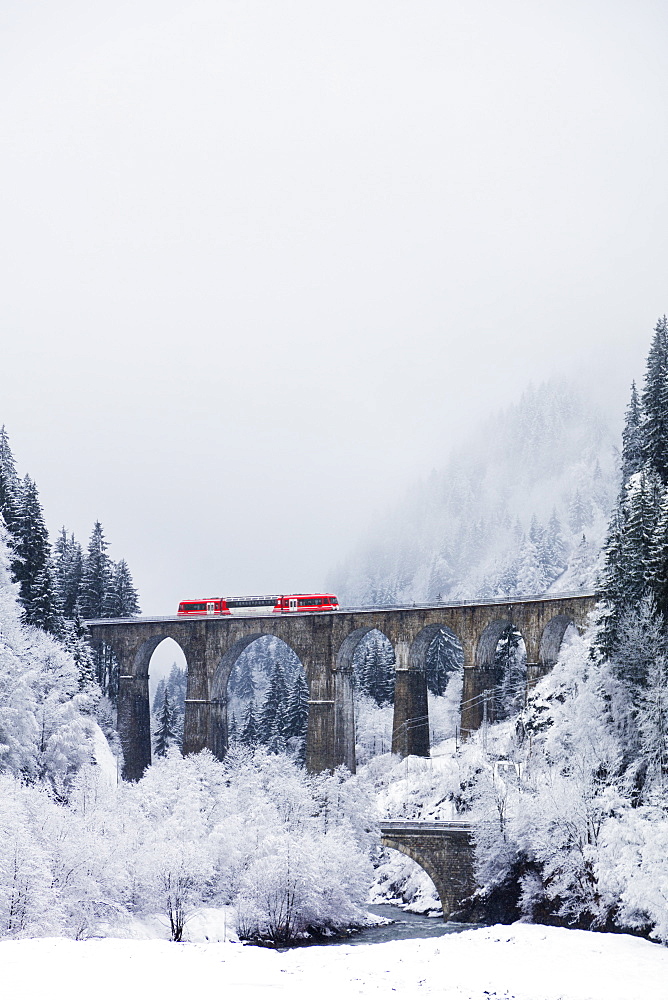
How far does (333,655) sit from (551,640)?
18710mm

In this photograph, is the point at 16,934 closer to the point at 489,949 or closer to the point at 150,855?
the point at 150,855

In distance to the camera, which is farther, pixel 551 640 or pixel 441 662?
pixel 441 662

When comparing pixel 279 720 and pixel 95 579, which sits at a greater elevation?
pixel 95 579

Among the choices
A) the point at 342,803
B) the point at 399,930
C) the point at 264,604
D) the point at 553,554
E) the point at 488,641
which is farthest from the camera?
the point at 553,554

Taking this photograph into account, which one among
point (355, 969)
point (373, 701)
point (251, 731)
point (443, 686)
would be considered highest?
point (443, 686)

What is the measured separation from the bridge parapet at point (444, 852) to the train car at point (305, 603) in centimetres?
2430

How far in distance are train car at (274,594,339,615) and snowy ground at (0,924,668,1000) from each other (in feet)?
→ 146

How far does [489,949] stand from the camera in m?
37.3

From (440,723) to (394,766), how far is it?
27907 millimetres

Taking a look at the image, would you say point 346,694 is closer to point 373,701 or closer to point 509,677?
point 509,677

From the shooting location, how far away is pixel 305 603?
84.0 m

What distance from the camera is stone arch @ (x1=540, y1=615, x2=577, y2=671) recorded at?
2808 inches

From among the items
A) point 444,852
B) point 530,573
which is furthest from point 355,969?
point 530,573

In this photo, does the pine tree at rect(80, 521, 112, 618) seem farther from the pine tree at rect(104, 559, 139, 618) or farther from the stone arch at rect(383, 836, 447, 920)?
the stone arch at rect(383, 836, 447, 920)
